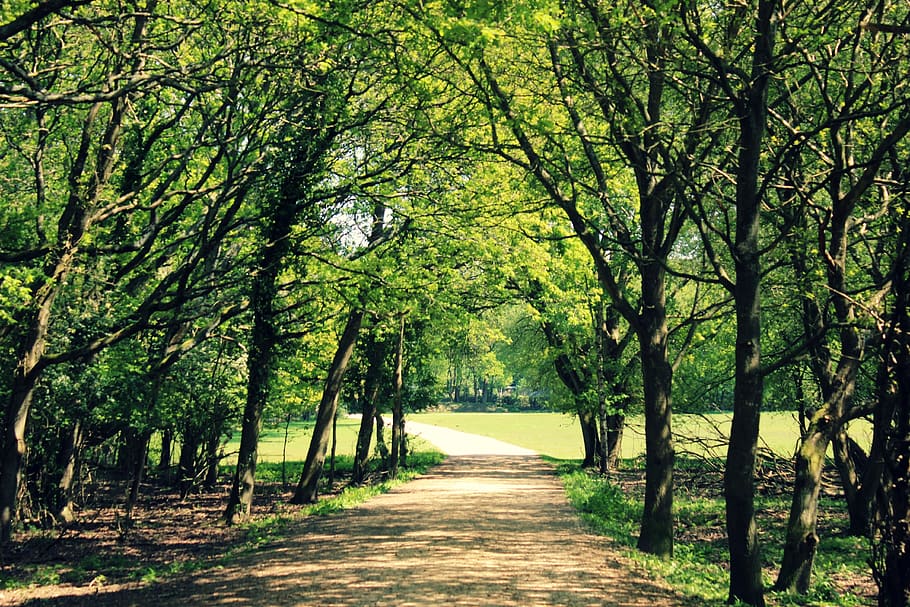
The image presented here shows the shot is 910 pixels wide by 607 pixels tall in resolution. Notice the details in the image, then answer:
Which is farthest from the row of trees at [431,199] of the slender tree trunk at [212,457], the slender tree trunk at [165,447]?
the slender tree trunk at [212,457]

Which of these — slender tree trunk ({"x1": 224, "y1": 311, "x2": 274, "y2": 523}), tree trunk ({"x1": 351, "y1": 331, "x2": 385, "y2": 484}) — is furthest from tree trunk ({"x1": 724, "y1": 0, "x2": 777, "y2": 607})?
tree trunk ({"x1": 351, "y1": 331, "x2": 385, "y2": 484})

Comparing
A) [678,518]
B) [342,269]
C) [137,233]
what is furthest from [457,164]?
[678,518]

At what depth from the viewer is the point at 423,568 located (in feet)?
31.7

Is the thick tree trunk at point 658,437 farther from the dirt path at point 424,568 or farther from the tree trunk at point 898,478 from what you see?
the tree trunk at point 898,478

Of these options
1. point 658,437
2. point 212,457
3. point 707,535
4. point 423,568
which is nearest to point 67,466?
point 212,457

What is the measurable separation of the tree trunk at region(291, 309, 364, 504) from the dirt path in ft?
9.12

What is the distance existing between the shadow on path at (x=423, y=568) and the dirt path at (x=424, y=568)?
16 mm

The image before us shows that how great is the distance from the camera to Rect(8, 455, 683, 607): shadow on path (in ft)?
26.6

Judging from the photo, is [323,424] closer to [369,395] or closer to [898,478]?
[369,395]

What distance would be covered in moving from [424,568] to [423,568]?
0.04 feet

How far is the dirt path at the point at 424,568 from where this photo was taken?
8109 mm

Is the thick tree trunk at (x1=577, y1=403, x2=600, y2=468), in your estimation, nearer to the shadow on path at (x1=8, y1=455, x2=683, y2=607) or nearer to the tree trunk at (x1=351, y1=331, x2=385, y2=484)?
the tree trunk at (x1=351, y1=331, x2=385, y2=484)

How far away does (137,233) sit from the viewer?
546 inches

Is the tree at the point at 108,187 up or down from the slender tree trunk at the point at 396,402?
up
